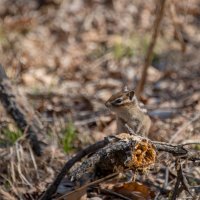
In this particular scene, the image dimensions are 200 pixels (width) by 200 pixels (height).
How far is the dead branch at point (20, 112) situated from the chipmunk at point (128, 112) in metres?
0.74

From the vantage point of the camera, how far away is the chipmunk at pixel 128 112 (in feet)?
16.0

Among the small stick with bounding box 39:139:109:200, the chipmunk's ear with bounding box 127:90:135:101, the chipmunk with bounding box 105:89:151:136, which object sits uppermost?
the chipmunk's ear with bounding box 127:90:135:101

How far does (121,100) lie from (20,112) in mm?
902

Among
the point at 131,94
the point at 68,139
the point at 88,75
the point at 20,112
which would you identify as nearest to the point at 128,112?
the point at 131,94

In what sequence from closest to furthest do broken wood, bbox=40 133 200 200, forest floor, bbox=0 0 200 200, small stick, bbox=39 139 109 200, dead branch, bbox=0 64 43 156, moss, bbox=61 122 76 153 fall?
1. broken wood, bbox=40 133 200 200
2. small stick, bbox=39 139 109 200
3. dead branch, bbox=0 64 43 156
4. forest floor, bbox=0 0 200 200
5. moss, bbox=61 122 76 153

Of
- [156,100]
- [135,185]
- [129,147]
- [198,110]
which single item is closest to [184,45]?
[156,100]

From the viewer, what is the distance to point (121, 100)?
4895mm

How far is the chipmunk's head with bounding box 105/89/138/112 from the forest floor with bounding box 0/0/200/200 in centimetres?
44

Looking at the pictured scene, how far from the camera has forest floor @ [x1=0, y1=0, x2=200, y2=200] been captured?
4965 mm

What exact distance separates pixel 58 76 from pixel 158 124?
239cm

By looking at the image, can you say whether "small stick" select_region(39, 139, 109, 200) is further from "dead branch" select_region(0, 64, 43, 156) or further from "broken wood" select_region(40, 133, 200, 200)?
"dead branch" select_region(0, 64, 43, 156)

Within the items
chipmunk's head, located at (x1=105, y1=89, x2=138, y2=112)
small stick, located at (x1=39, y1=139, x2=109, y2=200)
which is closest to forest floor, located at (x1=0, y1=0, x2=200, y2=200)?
small stick, located at (x1=39, y1=139, x2=109, y2=200)

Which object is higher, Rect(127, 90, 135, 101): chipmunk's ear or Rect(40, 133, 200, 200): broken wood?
Rect(127, 90, 135, 101): chipmunk's ear

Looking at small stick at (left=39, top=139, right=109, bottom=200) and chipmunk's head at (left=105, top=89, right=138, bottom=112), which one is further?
chipmunk's head at (left=105, top=89, right=138, bottom=112)
